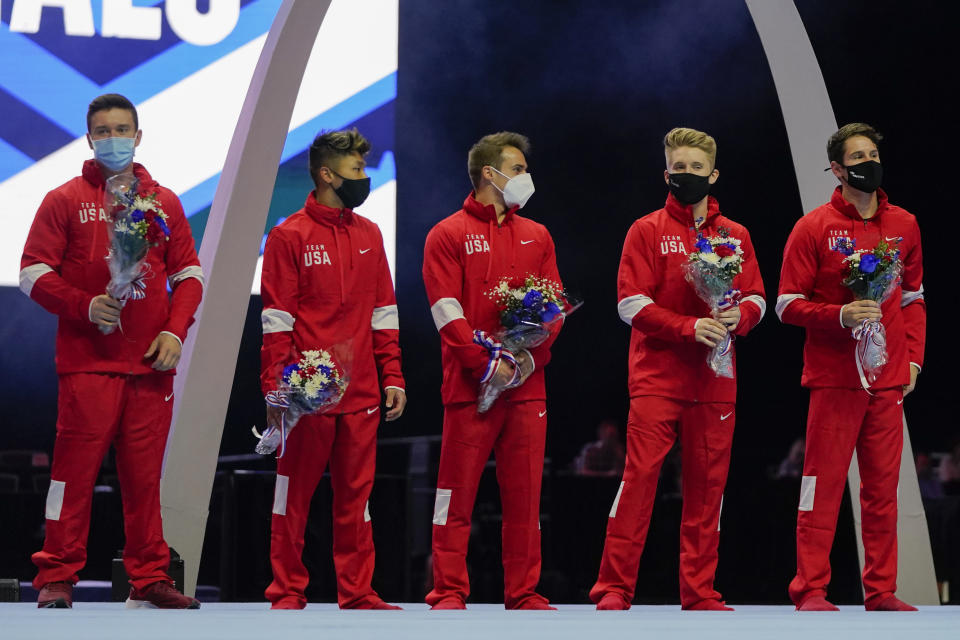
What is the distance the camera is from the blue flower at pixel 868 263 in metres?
5.10

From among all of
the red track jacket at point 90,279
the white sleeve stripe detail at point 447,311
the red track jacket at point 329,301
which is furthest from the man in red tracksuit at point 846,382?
the red track jacket at point 90,279

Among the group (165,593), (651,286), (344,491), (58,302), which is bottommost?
(165,593)

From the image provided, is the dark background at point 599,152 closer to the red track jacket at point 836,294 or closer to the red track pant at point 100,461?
the red track jacket at point 836,294

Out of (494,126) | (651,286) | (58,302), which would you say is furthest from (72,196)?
(494,126)

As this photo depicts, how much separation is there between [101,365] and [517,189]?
1.82 metres

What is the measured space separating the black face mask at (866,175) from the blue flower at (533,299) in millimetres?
1444

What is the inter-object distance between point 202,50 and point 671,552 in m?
4.96

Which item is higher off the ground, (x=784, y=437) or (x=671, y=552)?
(x=784, y=437)

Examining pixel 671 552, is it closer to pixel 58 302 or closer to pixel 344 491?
pixel 344 491

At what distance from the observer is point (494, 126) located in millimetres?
12156

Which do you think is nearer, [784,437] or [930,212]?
[930,212]

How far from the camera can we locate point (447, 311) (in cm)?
518

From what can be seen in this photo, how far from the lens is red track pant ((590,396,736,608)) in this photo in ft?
17.0

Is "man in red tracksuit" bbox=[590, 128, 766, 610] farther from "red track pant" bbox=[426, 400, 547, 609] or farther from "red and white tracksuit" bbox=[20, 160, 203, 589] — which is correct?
"red and white tracksuit" bbox=[20, 160, 203, 589]
